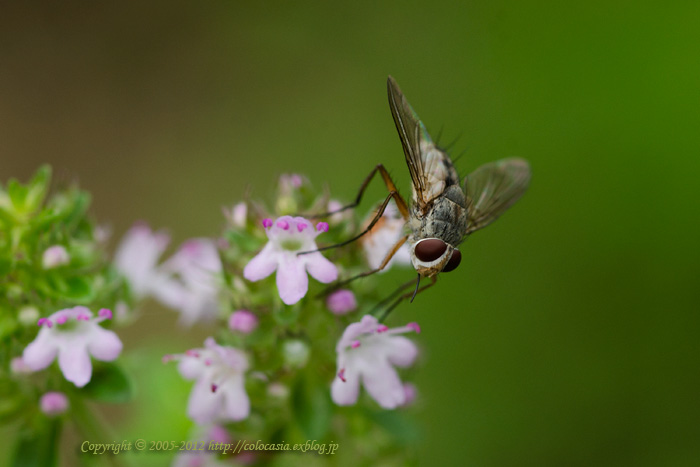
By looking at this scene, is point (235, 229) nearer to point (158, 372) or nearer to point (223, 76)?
point (158, 372)

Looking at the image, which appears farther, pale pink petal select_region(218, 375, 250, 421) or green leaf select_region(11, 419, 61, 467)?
green leaf select_region(11, 419, 61, 467)

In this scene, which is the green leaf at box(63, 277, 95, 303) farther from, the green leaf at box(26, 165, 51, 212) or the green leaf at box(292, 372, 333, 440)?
the green leaf at box(292, 372, 333, 440)

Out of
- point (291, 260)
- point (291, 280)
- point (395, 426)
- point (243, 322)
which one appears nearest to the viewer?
point (291, 280)

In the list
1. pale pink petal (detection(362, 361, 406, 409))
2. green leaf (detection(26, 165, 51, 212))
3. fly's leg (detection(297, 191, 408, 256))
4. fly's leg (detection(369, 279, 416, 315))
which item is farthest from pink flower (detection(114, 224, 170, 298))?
pale pink petal (detection(362, 361, 406, 409))

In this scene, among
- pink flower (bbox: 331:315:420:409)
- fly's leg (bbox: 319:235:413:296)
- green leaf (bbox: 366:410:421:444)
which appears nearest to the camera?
pink flower (bbox: 331:315:420:409)

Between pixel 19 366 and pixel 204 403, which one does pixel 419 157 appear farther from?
pixel 19 366

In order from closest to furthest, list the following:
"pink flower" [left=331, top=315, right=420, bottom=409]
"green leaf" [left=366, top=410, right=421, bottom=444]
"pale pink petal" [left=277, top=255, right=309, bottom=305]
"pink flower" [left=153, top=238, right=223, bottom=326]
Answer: "pale pink petal" [left=277, top=255, right=309, bottom=305] < "pink flower" [left=331, top=315, right=420, bottom=409] < "green leaf" [left=366, top=410, right=421, bottom=444] < "pink flower" [left=153, top=238, right=223, bottom=326]

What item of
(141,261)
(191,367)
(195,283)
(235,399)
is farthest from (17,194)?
(235,399)

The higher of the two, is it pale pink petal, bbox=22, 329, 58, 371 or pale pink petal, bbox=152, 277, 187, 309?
pale pink petal, bbox=22, 329, 58, 371
